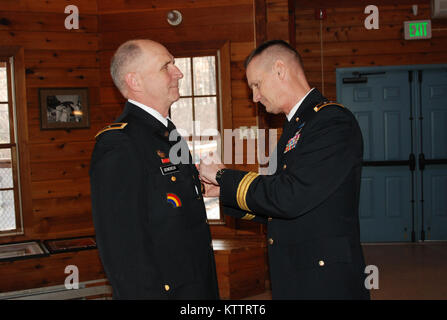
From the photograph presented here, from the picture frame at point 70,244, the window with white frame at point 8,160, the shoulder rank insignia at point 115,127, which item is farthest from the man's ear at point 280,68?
the window with white frame at point 8,160

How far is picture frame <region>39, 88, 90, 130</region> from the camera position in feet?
14.4

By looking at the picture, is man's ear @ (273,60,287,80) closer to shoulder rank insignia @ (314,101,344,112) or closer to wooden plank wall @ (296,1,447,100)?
shoulder rank insignia @ (314,101,344,112)

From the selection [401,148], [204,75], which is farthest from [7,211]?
[401,148]

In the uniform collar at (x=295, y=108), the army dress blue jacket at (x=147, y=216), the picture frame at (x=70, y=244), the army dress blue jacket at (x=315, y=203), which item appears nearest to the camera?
the army dress blue jacket at (x=147, y=216)

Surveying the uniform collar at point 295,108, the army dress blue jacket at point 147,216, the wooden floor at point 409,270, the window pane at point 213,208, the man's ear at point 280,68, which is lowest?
the wooden floor at point 409,270

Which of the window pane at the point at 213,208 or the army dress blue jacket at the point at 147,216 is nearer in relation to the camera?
the army dress blue jacket at the point at 147,216

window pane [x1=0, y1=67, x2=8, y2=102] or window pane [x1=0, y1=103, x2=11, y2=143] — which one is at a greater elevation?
window pane [x1=0, y1=67, x2=8, y2=102]

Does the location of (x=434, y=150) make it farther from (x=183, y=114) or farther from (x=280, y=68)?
(x=280, y=68)

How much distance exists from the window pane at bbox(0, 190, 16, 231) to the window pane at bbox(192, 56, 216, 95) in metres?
2.18

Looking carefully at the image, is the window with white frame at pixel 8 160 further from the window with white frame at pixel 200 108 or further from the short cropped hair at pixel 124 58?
the short cropped hair at pixel 124 58

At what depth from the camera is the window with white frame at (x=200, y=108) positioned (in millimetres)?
4555

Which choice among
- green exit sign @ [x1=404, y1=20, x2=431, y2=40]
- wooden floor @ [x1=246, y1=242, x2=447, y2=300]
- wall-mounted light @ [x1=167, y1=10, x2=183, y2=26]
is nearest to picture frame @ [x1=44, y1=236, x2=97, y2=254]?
wooden floor @ [x1=246, y1=242, x2=447, y2=300]

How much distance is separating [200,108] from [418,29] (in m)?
3.33

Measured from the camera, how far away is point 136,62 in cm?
176
